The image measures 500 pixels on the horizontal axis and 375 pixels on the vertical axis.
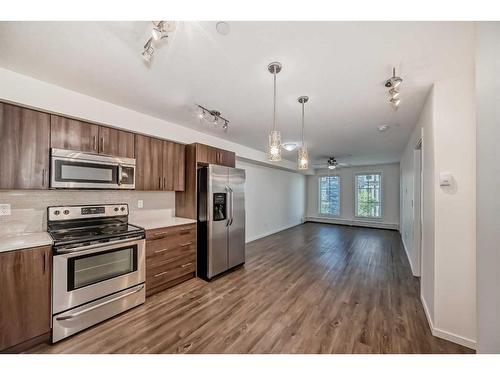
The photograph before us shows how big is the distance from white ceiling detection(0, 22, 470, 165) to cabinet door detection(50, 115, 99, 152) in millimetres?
379

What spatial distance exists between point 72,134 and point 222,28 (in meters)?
2.12

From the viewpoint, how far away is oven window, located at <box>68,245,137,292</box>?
6.50 feet

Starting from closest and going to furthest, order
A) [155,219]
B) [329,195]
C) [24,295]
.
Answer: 1. [24,295]
2. [155,219]
3. [329,195]

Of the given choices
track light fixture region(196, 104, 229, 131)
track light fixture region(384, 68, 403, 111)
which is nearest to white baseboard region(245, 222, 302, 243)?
track light fixture region(196, 104, 229, 131)

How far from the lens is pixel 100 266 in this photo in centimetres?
218

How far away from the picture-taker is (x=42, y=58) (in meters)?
1.72

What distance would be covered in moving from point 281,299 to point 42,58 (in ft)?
11.5

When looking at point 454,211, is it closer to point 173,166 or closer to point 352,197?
point 173,166

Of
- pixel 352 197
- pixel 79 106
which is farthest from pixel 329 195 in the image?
pixel 79 106

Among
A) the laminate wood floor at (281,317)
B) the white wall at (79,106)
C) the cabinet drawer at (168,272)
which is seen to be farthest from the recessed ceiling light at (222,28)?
the cabinet drawer at (168,272)

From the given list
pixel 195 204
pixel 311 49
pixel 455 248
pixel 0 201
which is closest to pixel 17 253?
pixel 0 201

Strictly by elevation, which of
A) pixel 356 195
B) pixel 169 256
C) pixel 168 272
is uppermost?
→ pixel 356 195

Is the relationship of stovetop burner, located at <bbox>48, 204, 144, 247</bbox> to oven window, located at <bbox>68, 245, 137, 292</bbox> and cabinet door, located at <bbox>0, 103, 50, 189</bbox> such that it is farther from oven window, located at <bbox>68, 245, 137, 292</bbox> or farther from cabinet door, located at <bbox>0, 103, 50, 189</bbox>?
cabinet door, located at <bbox>0, 103, 50, 189</bbox>
